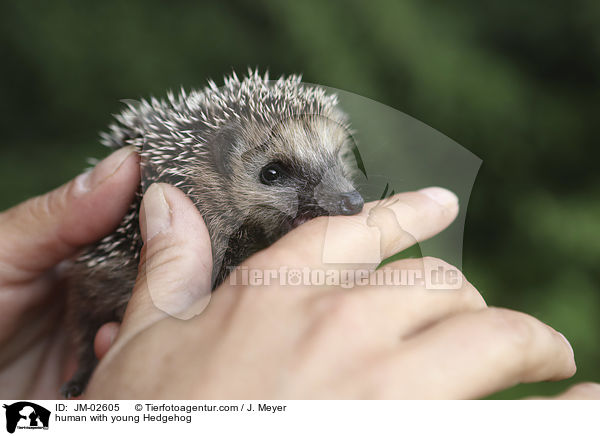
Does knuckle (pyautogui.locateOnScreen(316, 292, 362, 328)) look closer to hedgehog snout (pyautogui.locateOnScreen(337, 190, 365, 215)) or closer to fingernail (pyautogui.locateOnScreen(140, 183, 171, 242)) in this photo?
hedgehog snout (pyautogui.locateOnScreen(337, 190, 365, 215))

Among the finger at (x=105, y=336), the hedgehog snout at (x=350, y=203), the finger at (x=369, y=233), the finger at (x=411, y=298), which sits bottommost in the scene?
the finger at (x=105, y=336)

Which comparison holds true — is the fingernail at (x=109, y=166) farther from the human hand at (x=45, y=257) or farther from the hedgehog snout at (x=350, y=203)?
the hedgehog snout at (x=350, y=203)

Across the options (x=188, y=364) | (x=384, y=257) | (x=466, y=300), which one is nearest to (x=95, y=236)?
(x=188, y=364)

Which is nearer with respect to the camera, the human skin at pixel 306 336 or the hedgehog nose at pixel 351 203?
the human skin at pixel 306 336

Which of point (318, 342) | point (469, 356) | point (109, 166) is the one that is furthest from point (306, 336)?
point (109, 166)

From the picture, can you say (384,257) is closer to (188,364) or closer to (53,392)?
(188,364)

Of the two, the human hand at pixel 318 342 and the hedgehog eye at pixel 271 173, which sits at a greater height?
the hedgehog eye at pixel 271 173

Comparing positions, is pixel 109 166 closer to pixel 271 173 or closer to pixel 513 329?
pixel 271 173
